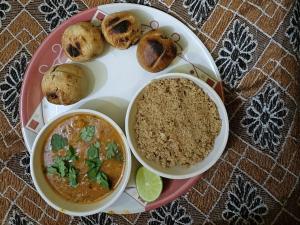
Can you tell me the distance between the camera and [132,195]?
1.42 meters

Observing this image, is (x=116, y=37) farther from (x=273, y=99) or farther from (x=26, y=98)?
(x=273, y=99)

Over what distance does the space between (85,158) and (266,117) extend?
2.07ft

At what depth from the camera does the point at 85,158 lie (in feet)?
4.45

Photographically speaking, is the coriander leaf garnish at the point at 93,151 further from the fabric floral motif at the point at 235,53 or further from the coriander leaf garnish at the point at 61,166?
the fabric floral motif at the point at 235,53

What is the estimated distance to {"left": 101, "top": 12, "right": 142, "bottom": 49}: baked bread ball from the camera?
4.38 feet

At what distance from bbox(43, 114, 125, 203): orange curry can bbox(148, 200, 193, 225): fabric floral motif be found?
21cm

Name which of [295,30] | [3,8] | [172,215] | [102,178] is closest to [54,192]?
[102,178]

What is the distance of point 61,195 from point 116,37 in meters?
0.56

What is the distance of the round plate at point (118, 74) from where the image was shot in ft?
4.58

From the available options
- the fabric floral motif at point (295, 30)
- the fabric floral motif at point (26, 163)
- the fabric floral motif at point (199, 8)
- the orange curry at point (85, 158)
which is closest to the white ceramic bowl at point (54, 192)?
the orange curry at point (85, 158)

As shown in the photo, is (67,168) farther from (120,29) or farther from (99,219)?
(120,29)

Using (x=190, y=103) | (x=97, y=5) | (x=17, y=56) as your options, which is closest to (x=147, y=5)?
(x=97, y=5)

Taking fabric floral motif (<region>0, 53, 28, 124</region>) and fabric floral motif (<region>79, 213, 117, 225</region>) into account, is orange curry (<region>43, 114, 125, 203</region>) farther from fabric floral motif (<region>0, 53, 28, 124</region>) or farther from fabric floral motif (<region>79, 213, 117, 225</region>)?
A: fabric floral motif (<region>0, 53, 28, 124</region>)

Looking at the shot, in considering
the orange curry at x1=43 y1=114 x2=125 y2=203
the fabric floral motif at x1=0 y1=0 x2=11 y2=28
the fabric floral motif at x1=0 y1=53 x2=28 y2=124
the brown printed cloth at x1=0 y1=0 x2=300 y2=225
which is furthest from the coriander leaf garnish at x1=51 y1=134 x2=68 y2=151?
the fabric floral motif at x1=0 y1=0 x2=11 y2=28
